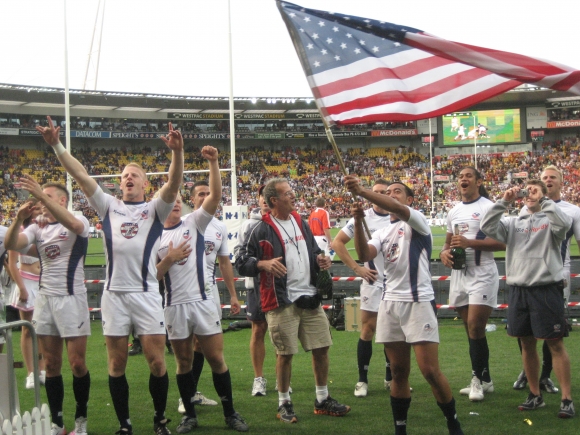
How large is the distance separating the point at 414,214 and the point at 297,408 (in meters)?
2.65

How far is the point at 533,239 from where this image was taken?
6395 millimetres

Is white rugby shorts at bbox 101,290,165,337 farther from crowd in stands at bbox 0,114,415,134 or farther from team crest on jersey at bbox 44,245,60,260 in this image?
crowd in stands at bbox 0,114,415,134

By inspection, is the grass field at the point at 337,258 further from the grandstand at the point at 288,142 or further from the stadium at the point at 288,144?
the grandstand at the point at 288,142

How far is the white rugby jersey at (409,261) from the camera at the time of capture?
17.8 feet

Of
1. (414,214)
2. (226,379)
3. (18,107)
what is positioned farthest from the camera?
(18,107)

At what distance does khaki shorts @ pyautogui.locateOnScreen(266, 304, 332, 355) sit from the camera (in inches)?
253

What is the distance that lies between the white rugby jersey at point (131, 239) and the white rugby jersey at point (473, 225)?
10.5ft

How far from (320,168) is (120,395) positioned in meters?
A: 58.1

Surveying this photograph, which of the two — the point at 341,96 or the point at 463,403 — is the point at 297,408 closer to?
the point at 463,403

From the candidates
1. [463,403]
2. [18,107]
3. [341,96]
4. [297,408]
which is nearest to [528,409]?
[463,403]

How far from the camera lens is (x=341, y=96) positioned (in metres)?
5.83

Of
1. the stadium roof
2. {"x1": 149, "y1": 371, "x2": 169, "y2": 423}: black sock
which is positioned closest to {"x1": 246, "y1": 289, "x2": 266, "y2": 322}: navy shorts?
{"x1": 149, "y1": 371, "x2": 169, "y2": 423}: black sock

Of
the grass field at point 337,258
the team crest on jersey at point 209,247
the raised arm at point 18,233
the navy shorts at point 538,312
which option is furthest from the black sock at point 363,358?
the grass field at point 337,258

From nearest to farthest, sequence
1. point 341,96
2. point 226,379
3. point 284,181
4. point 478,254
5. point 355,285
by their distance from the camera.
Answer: point 341,96
point 226,379
point 284,181
point 478,254
point 355,285
